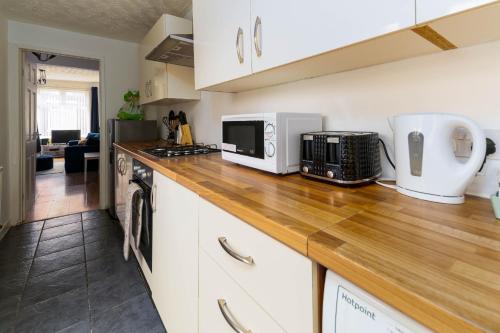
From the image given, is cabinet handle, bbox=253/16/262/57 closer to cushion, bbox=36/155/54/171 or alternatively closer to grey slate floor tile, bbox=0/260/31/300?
grey slate floor tile, bbox=0/260/31/300

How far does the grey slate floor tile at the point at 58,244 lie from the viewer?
6.97 ft

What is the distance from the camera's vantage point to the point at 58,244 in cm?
224

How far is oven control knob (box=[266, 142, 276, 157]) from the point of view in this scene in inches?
39.8

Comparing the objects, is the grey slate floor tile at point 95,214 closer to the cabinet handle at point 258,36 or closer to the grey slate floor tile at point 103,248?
the grey slate floor tile at point 103,248

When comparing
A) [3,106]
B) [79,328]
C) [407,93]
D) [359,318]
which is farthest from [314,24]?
[3,106]

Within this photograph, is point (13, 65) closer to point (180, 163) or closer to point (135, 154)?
point (135, 154)

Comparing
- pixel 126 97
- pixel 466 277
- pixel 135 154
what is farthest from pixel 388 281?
pixel 126 97

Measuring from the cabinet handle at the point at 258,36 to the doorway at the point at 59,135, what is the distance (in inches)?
117

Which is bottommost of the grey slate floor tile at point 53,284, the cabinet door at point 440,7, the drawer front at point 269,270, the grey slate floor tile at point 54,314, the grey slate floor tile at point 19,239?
the grey slate floor tile at point 54,314

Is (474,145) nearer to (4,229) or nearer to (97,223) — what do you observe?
(97,223)

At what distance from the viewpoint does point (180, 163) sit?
4.41ft

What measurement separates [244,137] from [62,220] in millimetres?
2706

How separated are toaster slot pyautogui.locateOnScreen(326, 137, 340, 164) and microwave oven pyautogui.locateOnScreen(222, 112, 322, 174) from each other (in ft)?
0.56

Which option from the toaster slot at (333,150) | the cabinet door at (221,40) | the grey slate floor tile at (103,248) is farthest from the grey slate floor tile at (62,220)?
the toaster slot at (333,150)
